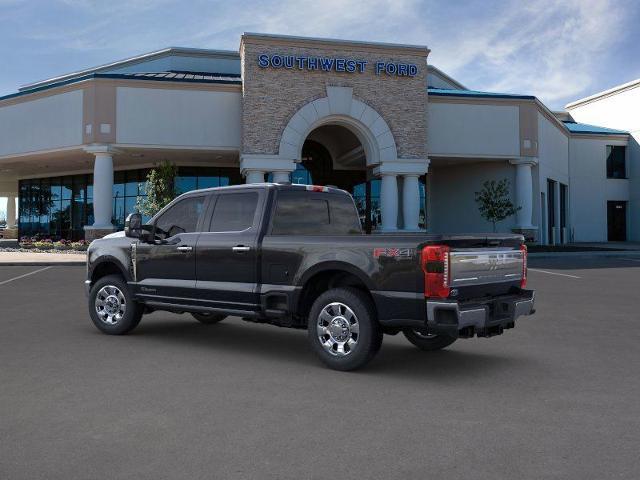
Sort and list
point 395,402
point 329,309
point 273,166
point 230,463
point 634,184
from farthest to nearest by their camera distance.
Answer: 1. point 634,184
2. point 273,166
3. point 329,309
4. point 395,402
5. point 230,463

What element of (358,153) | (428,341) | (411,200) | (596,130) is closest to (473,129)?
(411,200)

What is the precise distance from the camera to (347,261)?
6.50 meters

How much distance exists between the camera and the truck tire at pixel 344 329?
20.7 ft

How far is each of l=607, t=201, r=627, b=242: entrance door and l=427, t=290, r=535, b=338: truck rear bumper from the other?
43142 mm

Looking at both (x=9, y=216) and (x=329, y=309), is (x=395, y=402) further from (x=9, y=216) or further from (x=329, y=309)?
(x=9, y=216)

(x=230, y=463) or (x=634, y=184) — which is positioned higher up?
(x=634, y=184)

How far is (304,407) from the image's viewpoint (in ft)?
16.8

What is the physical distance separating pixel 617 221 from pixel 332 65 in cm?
2791

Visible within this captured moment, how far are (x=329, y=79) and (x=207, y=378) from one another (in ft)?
83.3

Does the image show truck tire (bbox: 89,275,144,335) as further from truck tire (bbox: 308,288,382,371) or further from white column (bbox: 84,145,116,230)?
white column (bbox: 84,145,116,230)

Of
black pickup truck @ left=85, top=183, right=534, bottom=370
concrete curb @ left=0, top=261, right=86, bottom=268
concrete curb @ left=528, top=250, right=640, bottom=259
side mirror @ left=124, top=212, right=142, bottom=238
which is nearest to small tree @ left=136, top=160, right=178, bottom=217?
concrete curb @ left=0, top=261, right=86, bottom=268

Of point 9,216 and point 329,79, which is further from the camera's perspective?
point 9,216

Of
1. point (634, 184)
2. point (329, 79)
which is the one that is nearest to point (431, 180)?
point (329, 79)

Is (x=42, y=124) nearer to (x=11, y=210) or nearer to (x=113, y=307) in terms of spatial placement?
(x=113, y=307)
